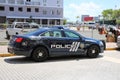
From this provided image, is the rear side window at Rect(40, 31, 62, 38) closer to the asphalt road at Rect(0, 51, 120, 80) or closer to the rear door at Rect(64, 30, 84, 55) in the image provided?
the rear door at Rect(64, 30, 84, 55)

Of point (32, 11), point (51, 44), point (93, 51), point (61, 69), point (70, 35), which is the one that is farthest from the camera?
point (32, 11)

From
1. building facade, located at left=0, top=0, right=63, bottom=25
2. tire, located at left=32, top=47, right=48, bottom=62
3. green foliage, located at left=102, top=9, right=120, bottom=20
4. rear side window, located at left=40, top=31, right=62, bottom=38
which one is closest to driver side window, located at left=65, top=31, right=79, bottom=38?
rear side window, located at left=40, top=31, right=62, bottom=38

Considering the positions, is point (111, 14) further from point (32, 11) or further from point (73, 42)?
point (73, 42)

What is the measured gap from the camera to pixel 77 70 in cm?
1045

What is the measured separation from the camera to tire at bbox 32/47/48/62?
39.9ft

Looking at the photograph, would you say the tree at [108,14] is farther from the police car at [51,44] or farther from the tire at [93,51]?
the police car at [51,44]

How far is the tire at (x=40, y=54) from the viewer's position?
39.9ft

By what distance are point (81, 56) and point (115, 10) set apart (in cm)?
11439

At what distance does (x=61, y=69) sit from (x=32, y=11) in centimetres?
6404

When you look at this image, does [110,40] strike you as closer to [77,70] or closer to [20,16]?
[77,70]

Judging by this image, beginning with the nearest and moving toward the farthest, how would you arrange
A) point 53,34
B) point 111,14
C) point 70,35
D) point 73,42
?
point 53,34
point 73,42
point 70,35
point 111,14

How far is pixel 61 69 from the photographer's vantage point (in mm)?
10602

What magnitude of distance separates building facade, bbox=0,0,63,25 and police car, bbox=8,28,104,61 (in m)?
56.4

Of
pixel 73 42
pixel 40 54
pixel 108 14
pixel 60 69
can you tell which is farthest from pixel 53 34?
pixel 108 14
